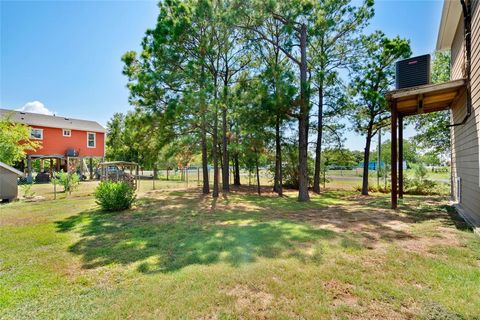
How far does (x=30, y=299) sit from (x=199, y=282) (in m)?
1.84

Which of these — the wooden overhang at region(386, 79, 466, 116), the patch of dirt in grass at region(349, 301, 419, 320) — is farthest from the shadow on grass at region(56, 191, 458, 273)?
the wooden overhang at region(386, 79, 466, 116)

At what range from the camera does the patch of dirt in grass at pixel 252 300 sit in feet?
7.98

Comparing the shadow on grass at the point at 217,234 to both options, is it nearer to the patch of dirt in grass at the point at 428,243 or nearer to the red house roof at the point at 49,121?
the patch of dirt in grass at the point at 428,243

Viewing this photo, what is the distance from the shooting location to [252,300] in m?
2.62

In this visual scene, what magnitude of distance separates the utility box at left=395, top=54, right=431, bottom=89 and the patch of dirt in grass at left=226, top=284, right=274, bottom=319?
22.8ft

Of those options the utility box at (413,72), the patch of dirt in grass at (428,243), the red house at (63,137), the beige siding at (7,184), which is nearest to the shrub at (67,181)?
the beige siding at (7,184)

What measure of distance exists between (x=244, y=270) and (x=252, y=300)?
0.71 meters

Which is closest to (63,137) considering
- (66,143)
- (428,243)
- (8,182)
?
(66,143)

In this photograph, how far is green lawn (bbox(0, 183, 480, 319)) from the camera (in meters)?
2.48

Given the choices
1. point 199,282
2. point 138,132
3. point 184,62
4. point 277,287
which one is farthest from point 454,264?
point 138,132

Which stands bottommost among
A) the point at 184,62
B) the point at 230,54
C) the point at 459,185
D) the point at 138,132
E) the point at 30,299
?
the point at 30,299

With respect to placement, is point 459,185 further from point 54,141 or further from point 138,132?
point 54,141

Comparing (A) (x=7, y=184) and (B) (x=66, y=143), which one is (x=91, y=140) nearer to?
(B) (x=66, y=143)

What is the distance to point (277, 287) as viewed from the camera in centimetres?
286
